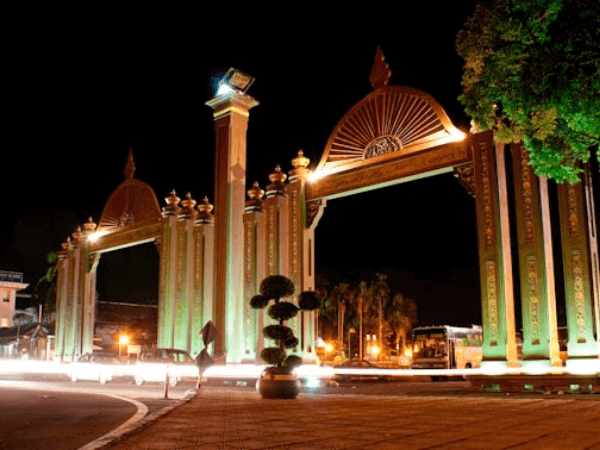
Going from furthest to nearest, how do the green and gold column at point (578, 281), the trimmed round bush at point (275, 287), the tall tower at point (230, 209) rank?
1. the tall tower at point (230, 209)
2. the trimmed round bush at point (275, 287)
3. the green and gold column at point (578, 281)

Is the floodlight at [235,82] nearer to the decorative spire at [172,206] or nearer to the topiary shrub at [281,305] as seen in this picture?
the decorative spire at [172,206]

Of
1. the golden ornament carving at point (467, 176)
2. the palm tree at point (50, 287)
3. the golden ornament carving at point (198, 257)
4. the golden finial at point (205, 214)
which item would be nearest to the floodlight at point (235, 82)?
the golden finial at point (205, 214)

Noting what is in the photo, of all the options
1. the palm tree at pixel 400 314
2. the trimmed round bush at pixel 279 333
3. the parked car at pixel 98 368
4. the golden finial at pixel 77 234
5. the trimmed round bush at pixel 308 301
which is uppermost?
the golden finial at pixel 77 234

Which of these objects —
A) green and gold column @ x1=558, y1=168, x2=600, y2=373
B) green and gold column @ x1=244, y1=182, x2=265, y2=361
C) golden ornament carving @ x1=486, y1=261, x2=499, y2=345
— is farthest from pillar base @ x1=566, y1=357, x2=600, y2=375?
green and gold column @ x1=244, y1=182, x2=265, y2=361

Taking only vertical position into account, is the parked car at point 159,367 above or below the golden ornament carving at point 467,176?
below

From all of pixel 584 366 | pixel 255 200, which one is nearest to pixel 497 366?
pixel 584 366

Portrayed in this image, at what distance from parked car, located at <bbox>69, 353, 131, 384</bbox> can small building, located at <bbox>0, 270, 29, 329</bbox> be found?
40475 mm

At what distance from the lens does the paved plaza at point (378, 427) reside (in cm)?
668

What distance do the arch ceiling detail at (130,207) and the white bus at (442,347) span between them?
1309 centimetres

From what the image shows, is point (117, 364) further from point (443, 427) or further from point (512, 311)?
point (443, 427)

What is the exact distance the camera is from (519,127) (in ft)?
33.5

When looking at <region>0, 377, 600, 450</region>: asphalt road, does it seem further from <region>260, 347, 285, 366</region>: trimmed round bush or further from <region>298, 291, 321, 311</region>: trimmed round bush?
<region>298, 291, 321, 311</region>: trimmed round bush

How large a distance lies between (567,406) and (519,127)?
4.43 meters

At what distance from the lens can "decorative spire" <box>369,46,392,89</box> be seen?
19.0m
